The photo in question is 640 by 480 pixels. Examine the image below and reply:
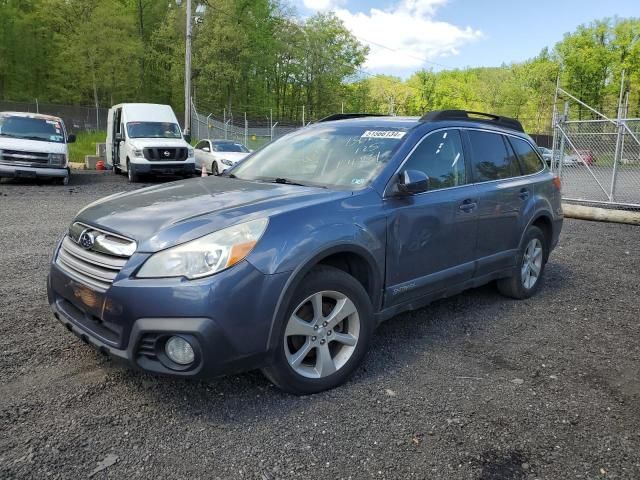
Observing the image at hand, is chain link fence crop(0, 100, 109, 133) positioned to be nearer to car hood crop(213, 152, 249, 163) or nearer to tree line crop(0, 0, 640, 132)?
tree line crop(0, 0, 640, 132)

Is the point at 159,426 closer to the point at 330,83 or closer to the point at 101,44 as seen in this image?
the point at 101,44

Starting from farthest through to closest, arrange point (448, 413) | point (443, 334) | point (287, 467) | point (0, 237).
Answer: point (0, 237) < point (443, 334) < point (448, 413) < point (287, 467)

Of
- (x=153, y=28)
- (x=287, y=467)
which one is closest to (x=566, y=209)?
(x=287, y=467)

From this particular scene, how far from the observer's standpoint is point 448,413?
9.65 feet

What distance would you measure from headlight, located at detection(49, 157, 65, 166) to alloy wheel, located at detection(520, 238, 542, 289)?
12529 mm

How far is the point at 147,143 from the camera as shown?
1572cm

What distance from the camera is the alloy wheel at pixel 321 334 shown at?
296cm

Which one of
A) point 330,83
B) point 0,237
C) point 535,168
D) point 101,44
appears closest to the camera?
point 535,168

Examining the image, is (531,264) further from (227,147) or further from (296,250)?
(227,147)

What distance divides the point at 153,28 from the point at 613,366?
190ft

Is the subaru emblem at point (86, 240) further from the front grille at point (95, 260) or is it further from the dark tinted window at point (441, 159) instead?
the dark tinted window at point (441, 159)

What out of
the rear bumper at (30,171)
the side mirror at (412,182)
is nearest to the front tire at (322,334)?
the side mirror at (412,182)

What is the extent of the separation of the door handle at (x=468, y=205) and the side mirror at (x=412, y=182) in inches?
25.9

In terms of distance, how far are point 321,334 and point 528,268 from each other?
295 cm
